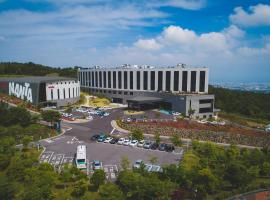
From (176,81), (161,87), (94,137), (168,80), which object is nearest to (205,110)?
(176,81)

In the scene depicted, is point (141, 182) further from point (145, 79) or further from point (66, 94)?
point (66, 94)

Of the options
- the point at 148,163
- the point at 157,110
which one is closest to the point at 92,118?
the point at 157,110

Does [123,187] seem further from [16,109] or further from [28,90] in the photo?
[28,90]

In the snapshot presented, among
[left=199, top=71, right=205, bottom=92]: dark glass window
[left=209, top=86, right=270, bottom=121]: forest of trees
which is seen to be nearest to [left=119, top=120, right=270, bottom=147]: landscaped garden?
[left=199, top=71, right=205, bottom=92]: dark glass window

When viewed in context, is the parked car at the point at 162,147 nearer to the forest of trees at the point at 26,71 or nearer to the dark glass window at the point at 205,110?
the dark glass window at the point at 205,110

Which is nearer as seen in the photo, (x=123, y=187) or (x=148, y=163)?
(x=123, y=187)

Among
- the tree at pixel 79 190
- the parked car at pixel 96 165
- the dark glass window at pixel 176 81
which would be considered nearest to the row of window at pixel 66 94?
the dark glass window at pixel 176 81

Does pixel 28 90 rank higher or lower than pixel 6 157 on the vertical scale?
higher
